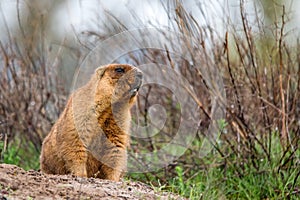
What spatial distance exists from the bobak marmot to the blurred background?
1.89 ft

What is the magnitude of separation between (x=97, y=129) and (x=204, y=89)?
90.3 inches

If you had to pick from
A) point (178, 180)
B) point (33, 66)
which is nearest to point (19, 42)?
point (33, 66)

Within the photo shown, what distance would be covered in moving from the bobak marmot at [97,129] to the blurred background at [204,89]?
22.7 inches

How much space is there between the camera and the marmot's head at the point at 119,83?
4953 millimetres

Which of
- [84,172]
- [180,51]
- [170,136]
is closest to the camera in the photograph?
[84,172]

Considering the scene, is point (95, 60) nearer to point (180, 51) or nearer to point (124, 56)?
point (124, 56)

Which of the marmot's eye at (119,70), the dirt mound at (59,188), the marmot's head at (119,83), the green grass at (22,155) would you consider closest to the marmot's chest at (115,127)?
the marmot's head at (119,83)

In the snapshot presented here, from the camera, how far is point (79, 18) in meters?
7.23

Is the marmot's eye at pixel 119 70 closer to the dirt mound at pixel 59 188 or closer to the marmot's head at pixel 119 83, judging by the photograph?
the marmot's head at pixel 119 83

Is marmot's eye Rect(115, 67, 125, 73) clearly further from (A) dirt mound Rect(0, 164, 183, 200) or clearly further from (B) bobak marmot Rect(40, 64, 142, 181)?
(A) dirt mound Rect(0, 164, 183, 200)

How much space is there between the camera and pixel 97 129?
4973mm

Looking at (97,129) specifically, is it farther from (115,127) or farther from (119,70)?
(119,70)

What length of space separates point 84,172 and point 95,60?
232cm

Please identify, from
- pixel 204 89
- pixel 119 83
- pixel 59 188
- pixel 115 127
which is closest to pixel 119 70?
pixel 119 83
